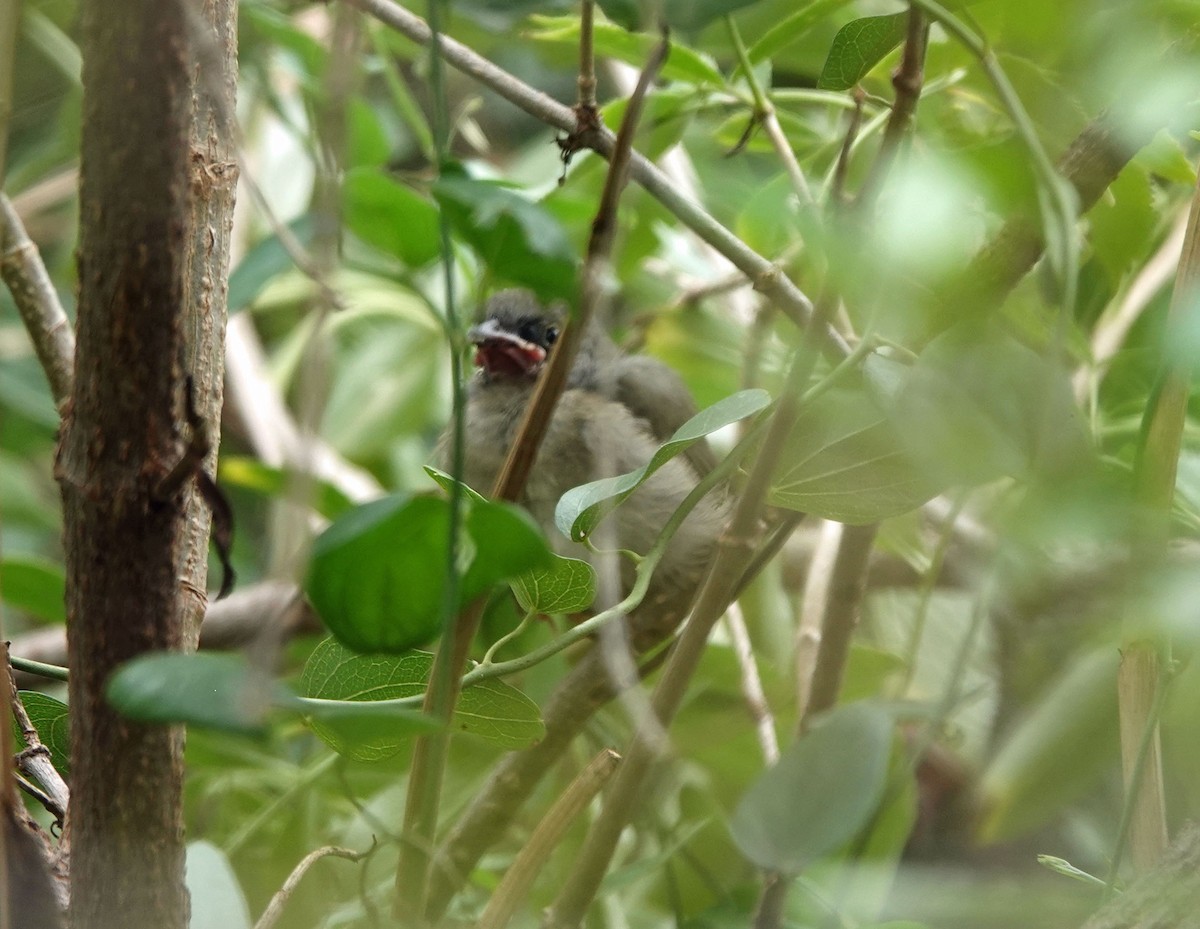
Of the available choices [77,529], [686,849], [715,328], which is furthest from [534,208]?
[715,328]

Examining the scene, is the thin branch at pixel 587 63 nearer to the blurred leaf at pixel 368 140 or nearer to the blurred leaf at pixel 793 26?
the blurred leaf at pixel 793 26

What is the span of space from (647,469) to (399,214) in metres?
0.49

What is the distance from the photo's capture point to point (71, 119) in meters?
1.66

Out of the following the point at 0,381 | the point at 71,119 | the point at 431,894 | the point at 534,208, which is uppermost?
the point at 71,119

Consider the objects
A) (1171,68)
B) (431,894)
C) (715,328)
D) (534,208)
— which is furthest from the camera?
(715,328)

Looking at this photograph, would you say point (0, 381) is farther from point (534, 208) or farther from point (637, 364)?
point (534, 208)

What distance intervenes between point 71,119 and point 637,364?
0.87 m

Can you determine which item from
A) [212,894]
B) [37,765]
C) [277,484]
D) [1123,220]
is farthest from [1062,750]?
[277,484]

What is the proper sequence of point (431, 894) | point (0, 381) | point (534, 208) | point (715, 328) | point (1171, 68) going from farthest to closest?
point (0, 381), point (715, 328), point (431, 894), point (1171, 68), point (534, 208)

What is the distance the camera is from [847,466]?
0.67 metres

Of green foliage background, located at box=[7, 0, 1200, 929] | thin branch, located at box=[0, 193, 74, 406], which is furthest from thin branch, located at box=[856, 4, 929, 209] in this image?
thin branch, located at box=[0, 193, 74, 406]

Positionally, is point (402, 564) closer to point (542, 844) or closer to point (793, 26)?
point (542, 844)

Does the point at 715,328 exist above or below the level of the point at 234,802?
above

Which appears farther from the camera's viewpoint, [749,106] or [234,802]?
[234,802]
